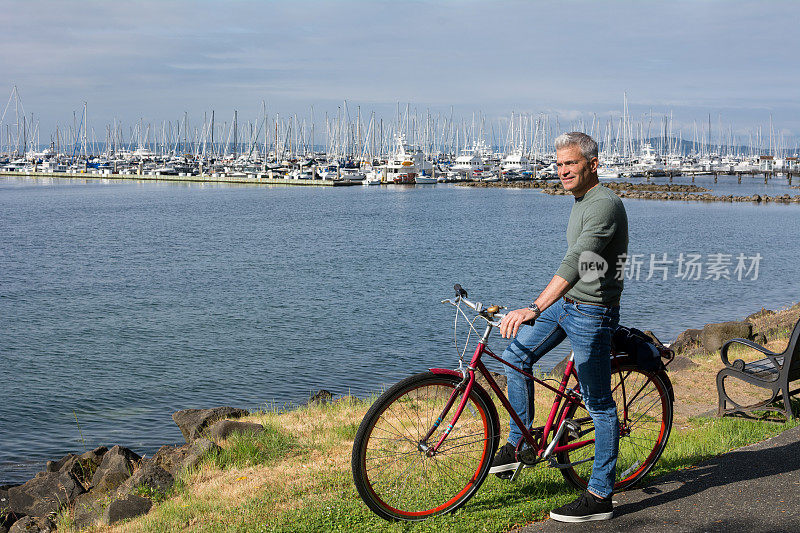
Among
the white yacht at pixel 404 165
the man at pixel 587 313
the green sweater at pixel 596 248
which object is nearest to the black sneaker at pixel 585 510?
the man at pixel 587 313

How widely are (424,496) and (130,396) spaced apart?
13177 mm

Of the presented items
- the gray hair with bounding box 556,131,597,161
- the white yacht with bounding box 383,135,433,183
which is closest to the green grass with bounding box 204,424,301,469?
the gray hair with bounding box 556,131,597,161

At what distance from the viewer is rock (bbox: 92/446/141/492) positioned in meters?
9.28

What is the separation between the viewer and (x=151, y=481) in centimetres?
761

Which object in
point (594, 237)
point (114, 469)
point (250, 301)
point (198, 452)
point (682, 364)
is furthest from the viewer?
point (250, 301)

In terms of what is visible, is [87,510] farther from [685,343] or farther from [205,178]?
[205,178]

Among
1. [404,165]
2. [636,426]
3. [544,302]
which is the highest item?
[404,165]

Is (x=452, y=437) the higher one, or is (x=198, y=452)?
(x=452, y=437)

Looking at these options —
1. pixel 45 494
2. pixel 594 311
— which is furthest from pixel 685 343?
pixel 594 311

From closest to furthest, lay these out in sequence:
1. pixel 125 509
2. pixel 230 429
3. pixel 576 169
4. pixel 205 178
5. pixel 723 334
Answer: pixel 576 169
pixel 125 509
pixel 230 429
pixel 723 334
pixel 205 178

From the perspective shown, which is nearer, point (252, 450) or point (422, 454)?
point (422, 454)

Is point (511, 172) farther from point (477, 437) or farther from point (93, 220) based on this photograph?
point (477, 437)

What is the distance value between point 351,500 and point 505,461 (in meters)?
1.13

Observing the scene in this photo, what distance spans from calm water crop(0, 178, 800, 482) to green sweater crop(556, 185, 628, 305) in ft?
34.3
